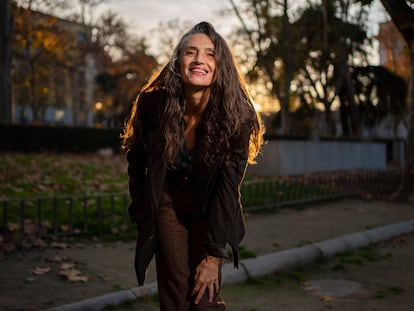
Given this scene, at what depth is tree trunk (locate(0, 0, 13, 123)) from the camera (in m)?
20.9

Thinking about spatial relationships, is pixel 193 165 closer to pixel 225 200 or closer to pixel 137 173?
pixel 225 200

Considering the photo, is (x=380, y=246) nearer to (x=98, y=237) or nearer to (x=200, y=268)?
(x=98, y=237)

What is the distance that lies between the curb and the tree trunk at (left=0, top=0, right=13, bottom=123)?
16.3 meters

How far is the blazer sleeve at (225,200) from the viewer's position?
2.64m

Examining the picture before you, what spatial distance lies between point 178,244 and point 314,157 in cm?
1804

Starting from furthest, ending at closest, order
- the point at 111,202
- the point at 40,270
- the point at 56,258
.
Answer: the point at 111,202 → the point at 56,258 → the point at 40,270

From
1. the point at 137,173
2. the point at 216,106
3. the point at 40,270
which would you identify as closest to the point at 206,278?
the point at 137,173

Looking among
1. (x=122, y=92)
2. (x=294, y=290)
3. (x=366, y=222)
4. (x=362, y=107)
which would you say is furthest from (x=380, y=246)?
(x=122, y=92)

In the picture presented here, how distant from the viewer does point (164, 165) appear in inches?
106

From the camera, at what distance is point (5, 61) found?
21.3m

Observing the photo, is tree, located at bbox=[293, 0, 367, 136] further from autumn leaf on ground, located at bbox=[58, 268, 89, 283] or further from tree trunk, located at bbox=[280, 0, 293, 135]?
autumn leaf on ground, located at bbox=[58, 268, 89, 283]

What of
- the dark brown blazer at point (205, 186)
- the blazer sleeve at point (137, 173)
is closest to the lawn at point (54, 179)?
the blazer sleeve at point (137, 173)

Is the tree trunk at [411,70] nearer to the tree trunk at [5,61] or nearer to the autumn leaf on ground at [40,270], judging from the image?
the autumn leaf on ground at [40,270]

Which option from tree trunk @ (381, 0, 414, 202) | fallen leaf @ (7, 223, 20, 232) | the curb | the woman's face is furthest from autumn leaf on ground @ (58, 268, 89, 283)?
tree trunk @ (381, 0, 414, 202)
